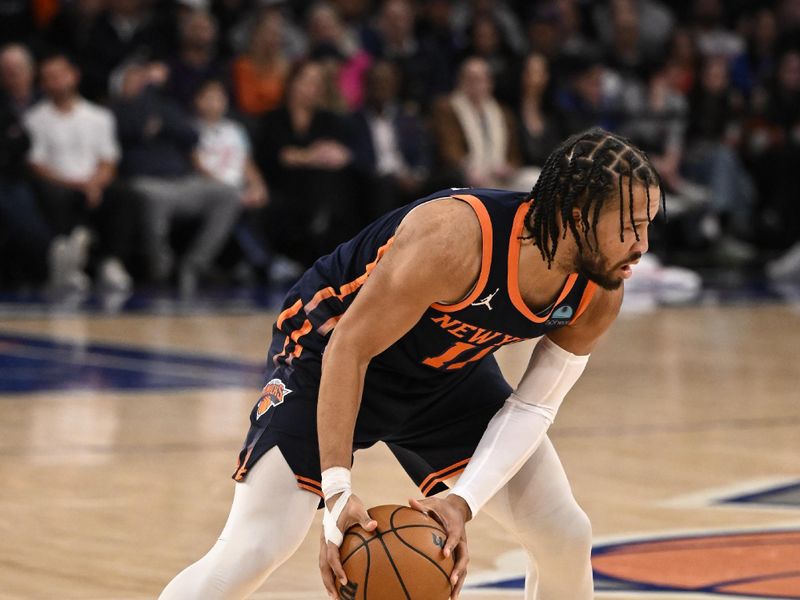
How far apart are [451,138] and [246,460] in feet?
32.0

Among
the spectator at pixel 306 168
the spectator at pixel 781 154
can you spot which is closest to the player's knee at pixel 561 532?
the spectator at pixel 306 168

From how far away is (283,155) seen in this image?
1198cm

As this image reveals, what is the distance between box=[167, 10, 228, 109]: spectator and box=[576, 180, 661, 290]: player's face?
29.8 ft

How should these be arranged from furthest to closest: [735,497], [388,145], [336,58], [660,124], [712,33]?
[712,33] → [660,124] → [388,145] → [336,58] → [735,497]

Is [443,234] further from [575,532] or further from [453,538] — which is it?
[575,532]

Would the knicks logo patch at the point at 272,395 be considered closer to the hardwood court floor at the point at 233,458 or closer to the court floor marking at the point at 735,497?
the hardwood court floor at the point at 233,458

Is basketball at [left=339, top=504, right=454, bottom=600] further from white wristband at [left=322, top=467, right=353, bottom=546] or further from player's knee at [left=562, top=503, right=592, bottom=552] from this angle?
player's knee at [left=562, top=503, right=592, bottom=552]

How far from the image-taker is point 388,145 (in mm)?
12562

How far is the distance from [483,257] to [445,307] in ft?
0.43

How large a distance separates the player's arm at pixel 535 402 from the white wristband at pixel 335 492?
275 mm

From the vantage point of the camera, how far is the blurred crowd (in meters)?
11.0

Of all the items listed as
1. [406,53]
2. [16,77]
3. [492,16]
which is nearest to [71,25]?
[16,77]

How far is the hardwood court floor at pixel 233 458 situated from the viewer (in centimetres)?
411

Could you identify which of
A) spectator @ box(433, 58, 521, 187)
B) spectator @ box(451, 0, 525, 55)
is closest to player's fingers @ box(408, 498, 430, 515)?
spectator @ box(433, 58, 521, 187)
